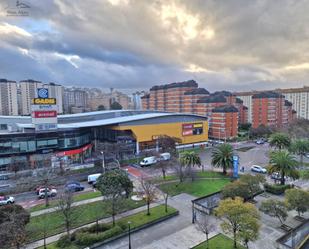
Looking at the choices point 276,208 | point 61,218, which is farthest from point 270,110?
point 61,218

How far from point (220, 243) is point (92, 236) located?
12294 millimetres

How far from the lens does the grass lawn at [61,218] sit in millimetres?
23311

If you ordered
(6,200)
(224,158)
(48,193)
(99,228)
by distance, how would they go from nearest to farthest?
(99,228), (6,200), (48,193), (224,158)

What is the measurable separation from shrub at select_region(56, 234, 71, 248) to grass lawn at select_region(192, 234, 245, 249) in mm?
11989

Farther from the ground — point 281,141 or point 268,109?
point 268,109

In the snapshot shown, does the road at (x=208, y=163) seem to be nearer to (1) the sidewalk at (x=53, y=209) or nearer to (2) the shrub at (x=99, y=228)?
(1) the sidewalk at (x=53, y=209)

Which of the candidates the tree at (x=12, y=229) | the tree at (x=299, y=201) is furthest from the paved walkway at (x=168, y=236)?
the tree at (x=299, y=201)

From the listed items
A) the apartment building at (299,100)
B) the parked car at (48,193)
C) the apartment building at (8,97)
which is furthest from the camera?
the apartment building at (299,100)

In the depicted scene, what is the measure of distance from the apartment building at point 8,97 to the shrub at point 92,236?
11797 cm

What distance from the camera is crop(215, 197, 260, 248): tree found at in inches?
757

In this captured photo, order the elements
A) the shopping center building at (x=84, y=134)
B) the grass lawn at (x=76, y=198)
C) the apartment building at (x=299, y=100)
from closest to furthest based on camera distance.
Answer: the grass lawn at (x=76, y=198), the shopping center building at (x=84, y=134), the apartment building at (x=299, y=100)

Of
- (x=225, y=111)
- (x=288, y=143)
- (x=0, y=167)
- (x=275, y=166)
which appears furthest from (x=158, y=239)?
(x=225, y=111)

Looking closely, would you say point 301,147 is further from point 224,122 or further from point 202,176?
point 224,122

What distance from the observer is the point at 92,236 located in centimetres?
2153
